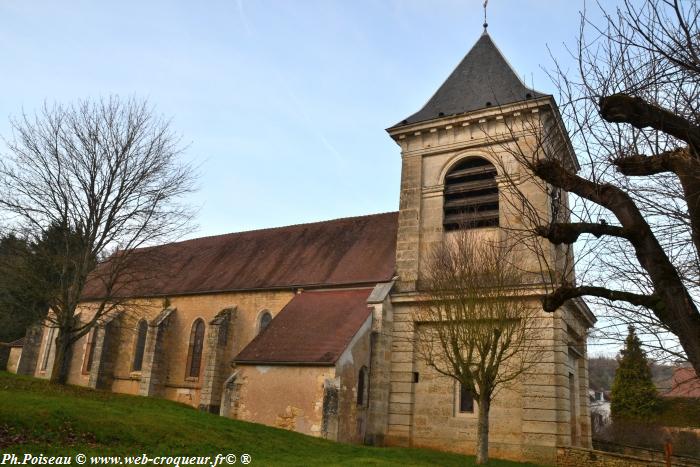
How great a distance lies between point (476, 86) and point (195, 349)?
50.4 ft

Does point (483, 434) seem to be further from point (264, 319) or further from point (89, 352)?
point (89, 352)

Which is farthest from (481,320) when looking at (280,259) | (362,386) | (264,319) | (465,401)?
(280,259)

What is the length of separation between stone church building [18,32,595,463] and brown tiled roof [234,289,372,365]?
0.05m

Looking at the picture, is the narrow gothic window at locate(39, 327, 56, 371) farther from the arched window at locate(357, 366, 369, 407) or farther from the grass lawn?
the arched window at locate(357, 366, 369, 407)

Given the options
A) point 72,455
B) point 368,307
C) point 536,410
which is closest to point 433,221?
point 368,307

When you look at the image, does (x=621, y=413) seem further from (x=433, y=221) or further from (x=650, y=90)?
(x=650, y=90)

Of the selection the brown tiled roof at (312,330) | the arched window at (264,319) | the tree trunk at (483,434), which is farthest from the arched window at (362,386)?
the arched window at (264,319)

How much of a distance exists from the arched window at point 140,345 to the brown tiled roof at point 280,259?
1537 mm

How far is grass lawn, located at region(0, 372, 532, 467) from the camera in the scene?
983 cm

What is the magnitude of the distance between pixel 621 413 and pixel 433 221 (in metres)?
20.4

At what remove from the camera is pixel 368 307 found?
18.2 m

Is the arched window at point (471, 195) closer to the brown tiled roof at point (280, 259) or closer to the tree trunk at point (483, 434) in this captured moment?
the brown tiled roof at point (280, 259)

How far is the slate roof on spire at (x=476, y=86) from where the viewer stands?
19484mm

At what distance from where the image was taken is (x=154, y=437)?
11.2m
